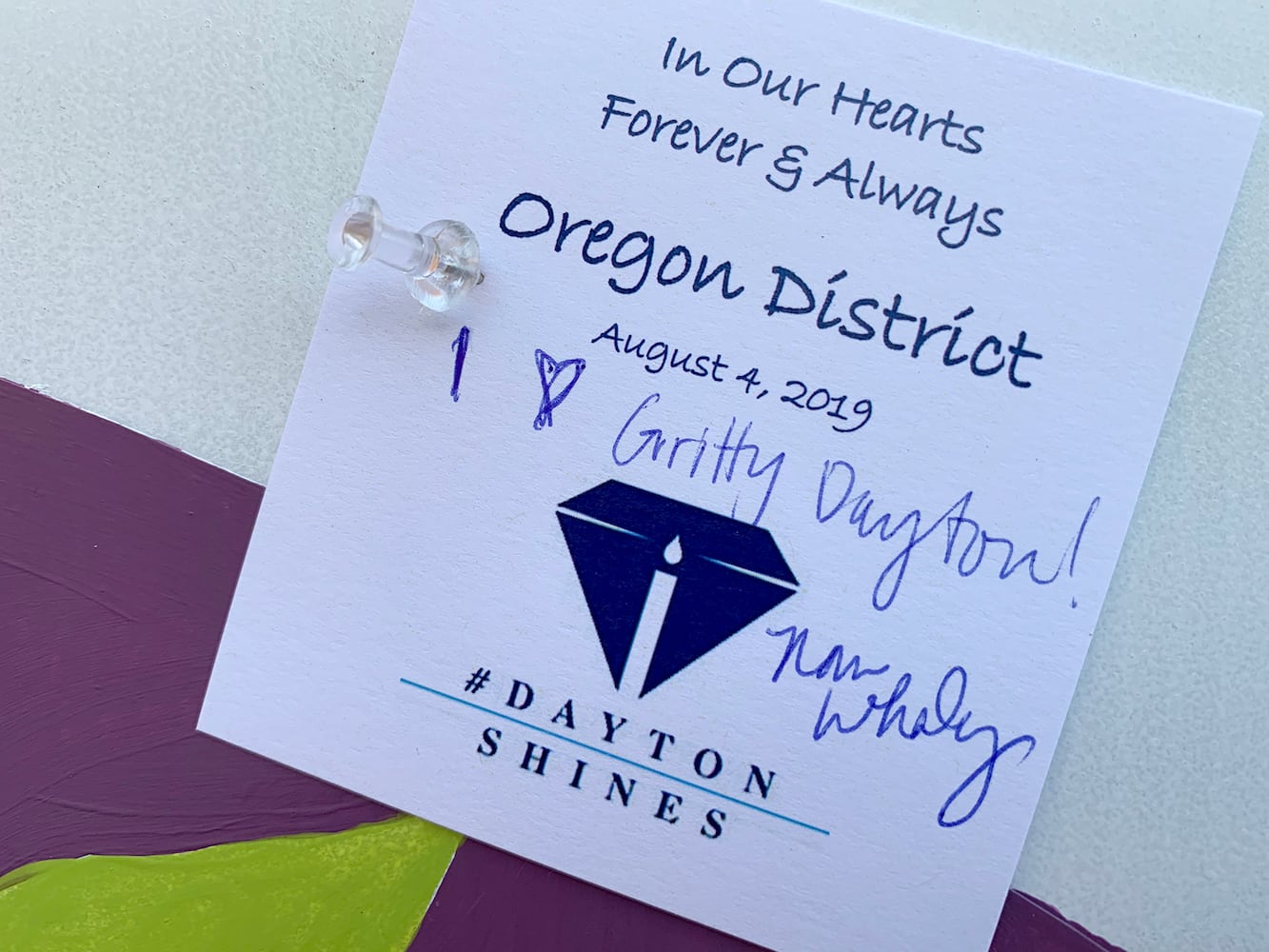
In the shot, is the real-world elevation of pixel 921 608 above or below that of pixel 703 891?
above

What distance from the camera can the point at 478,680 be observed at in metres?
0.42

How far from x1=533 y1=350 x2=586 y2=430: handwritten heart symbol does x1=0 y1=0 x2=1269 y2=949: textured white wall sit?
11 centimetres

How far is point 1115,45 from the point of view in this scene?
1.32 ft

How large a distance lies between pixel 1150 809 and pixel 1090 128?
27cm

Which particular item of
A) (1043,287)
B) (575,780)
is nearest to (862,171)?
(1043,287)

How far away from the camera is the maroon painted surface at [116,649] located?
429 mm

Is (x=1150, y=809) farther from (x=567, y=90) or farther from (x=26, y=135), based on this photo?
(x=26, y=135)

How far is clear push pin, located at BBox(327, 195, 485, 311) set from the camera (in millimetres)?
379
